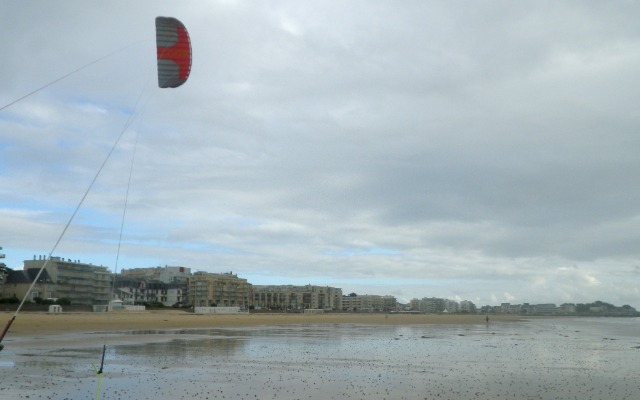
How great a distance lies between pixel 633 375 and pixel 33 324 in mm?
42977

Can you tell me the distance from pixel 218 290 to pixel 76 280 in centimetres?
5377

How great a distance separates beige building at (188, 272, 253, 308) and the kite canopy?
140 metres

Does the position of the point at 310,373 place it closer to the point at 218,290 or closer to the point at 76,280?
the point at 76,280

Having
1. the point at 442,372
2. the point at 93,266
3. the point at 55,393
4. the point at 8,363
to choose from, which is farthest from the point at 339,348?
the point at 93,266

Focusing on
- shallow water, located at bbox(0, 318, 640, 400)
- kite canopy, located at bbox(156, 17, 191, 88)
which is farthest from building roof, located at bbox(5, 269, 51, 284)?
kite canopy, located at bbox(156, 17, 191, 88)

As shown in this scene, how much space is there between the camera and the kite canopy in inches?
543

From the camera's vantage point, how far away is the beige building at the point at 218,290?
156125mm

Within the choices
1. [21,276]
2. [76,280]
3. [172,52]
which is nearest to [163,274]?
[76,280]

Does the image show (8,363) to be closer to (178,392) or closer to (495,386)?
(178,392)

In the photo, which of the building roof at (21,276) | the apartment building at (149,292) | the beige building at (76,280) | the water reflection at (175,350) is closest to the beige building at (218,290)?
the apartment building at (149,292)

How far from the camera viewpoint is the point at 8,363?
66.1 ft

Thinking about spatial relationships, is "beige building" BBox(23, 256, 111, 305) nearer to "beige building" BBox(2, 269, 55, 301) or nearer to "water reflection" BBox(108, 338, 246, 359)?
"beige building" BBox(2, 269, 55, 301)

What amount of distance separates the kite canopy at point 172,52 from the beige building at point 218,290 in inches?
5528

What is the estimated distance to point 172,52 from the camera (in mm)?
14023
